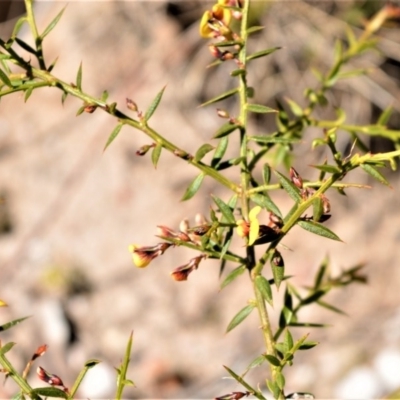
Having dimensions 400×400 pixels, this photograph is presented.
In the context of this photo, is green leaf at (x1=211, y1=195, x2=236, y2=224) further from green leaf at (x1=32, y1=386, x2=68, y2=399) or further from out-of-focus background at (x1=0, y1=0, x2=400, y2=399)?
out-of-focus background at (x1=0, y1=0, x2=400, y2=399)

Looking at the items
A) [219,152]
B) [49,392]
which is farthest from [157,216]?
[49,392]

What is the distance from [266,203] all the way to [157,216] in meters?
2.24

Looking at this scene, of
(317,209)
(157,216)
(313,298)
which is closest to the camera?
(317,209)

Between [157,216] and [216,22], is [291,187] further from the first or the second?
[157,216]

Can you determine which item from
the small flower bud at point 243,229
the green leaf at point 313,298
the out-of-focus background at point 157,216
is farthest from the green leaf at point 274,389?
the out-of-focus background at point 157,216

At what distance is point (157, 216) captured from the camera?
2729 mm

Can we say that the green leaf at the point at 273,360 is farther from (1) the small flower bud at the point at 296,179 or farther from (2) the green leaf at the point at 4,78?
(2) the green leaf at the point at 4,78

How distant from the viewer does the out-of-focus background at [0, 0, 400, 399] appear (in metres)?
2.39

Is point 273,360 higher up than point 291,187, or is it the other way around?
point 291,187

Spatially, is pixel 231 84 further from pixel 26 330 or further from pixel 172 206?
pixel 26 330

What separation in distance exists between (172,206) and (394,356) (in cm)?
107

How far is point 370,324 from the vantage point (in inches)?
96.2

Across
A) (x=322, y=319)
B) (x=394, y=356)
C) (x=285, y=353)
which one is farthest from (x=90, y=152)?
(x=285, y=353)

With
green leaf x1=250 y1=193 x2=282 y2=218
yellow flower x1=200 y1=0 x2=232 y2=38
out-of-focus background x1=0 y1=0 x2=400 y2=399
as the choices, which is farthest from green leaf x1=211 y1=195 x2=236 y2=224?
out-of-focus background x1=0 y1=0 x2=400 y2=399
